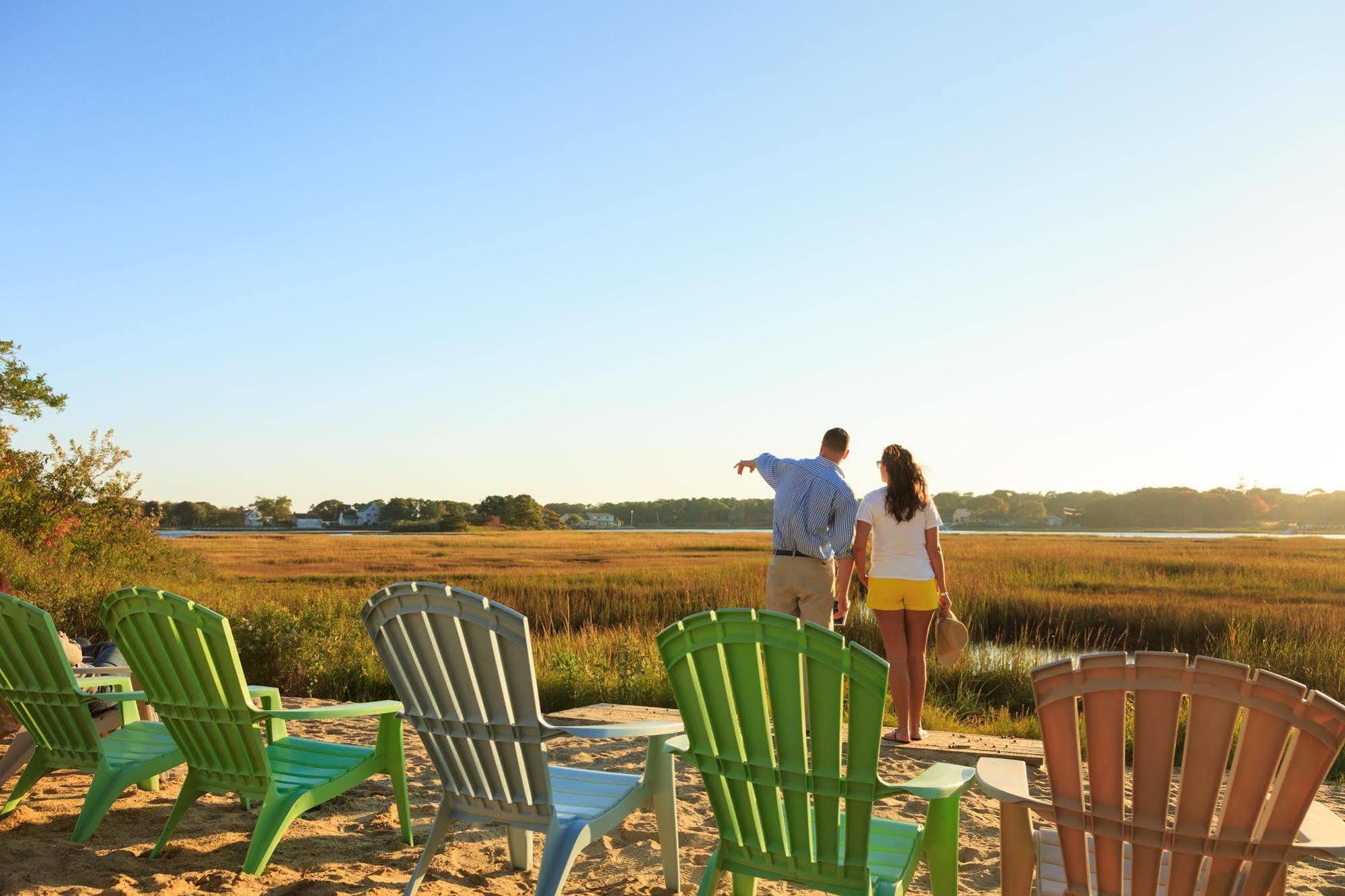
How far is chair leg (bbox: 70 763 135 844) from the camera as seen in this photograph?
148 inches

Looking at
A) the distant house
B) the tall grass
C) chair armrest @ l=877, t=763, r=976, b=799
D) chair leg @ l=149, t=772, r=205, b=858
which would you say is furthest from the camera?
the distant house

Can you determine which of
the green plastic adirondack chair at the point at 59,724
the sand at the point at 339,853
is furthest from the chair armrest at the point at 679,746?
the green plastic adirondack chair at the point at 59,724

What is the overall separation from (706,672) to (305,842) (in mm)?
2225

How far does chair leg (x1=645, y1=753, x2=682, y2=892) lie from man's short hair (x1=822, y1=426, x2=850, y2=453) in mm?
3234

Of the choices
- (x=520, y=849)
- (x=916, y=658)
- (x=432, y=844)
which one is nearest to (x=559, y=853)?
(x=432, y=844)

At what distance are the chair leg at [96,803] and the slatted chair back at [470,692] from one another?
4.71 ft

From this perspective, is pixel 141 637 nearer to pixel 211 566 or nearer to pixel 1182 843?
pixel 1182 843

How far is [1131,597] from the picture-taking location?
62.1ft

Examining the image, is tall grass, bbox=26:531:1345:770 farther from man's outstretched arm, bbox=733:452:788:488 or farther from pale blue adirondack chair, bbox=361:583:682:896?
pale blue adirondack chair, bbox=361:583:682:896

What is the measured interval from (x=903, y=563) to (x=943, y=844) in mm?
2872

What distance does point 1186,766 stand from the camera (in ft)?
7.39

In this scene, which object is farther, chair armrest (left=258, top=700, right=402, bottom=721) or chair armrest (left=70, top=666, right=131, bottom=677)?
chair armrest (left=70, top=666, right=131, bottom=677)

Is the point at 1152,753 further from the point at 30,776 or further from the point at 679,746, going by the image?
the point at 30,776

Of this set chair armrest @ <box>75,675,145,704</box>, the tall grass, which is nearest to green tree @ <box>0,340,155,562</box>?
the tall grass
